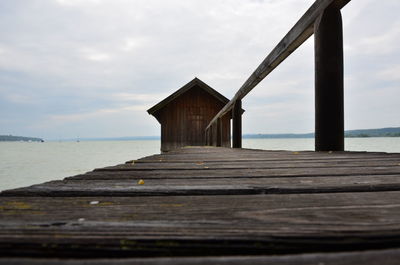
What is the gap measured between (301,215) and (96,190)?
2.39ft

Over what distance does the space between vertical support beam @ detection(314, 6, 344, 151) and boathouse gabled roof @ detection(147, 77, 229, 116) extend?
1020 centimetres

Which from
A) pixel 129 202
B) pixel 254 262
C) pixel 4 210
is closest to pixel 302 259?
pixel 254 262

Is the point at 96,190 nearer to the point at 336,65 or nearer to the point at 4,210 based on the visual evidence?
the point at 4,210

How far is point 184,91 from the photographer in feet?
45.0

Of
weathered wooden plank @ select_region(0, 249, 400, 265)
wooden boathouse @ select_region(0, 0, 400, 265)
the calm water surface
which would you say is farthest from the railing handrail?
the calm water surface

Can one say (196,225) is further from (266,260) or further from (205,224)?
(266,260)

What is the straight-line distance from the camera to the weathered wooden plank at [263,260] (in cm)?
45

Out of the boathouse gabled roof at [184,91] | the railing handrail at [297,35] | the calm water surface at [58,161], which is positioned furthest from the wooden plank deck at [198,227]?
the calm water surface at [58,161]

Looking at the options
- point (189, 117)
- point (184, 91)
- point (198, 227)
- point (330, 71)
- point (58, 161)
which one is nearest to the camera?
point (198, 227)

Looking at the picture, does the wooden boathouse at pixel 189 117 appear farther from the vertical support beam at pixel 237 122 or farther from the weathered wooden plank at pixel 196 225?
the weathered wooden plank at pixel 196 225

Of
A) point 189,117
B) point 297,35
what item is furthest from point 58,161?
point 297,35

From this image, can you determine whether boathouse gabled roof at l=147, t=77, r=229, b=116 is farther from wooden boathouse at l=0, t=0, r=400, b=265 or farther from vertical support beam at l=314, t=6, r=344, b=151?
wooden boathouse at l=0, t=0, r=400, b=265

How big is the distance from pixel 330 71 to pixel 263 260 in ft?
8.71

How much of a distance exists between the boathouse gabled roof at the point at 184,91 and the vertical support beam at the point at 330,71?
10204 millimetres
